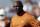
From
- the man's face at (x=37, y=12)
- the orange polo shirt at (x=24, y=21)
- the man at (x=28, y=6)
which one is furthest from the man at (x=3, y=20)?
the man's face at (x=37, y=12)

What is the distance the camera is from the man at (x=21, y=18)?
53.5 inches

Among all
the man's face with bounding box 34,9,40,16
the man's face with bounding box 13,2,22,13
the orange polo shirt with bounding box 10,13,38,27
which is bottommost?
the orange polo shirt with bounding box 10,13,38,27

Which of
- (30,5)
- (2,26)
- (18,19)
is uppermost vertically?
(30,5)

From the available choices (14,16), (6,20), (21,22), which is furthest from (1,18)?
(21,22)

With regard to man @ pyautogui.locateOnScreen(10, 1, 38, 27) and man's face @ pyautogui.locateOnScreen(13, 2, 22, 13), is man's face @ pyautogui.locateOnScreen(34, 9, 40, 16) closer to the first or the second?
man @ pyautogui.locateOnScreen(10, 1, 38, 27)

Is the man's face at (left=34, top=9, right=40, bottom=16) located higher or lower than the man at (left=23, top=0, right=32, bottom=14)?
lower

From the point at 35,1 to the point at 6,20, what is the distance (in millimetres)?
473

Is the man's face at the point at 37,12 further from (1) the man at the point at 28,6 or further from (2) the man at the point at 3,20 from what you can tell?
(2) the man at the point at 3,20

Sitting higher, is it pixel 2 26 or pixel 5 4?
pixel 5 4

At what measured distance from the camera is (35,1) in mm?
1390

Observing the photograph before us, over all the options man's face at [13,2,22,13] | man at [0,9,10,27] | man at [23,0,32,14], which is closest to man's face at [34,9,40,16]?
man at [23,0,32,14]

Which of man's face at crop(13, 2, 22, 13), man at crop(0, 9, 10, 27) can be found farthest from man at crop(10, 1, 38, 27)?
man at crop(0, 9, 10, 27)

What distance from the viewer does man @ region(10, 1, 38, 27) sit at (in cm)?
136

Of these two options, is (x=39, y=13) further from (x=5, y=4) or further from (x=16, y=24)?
(x=5, y=4)
